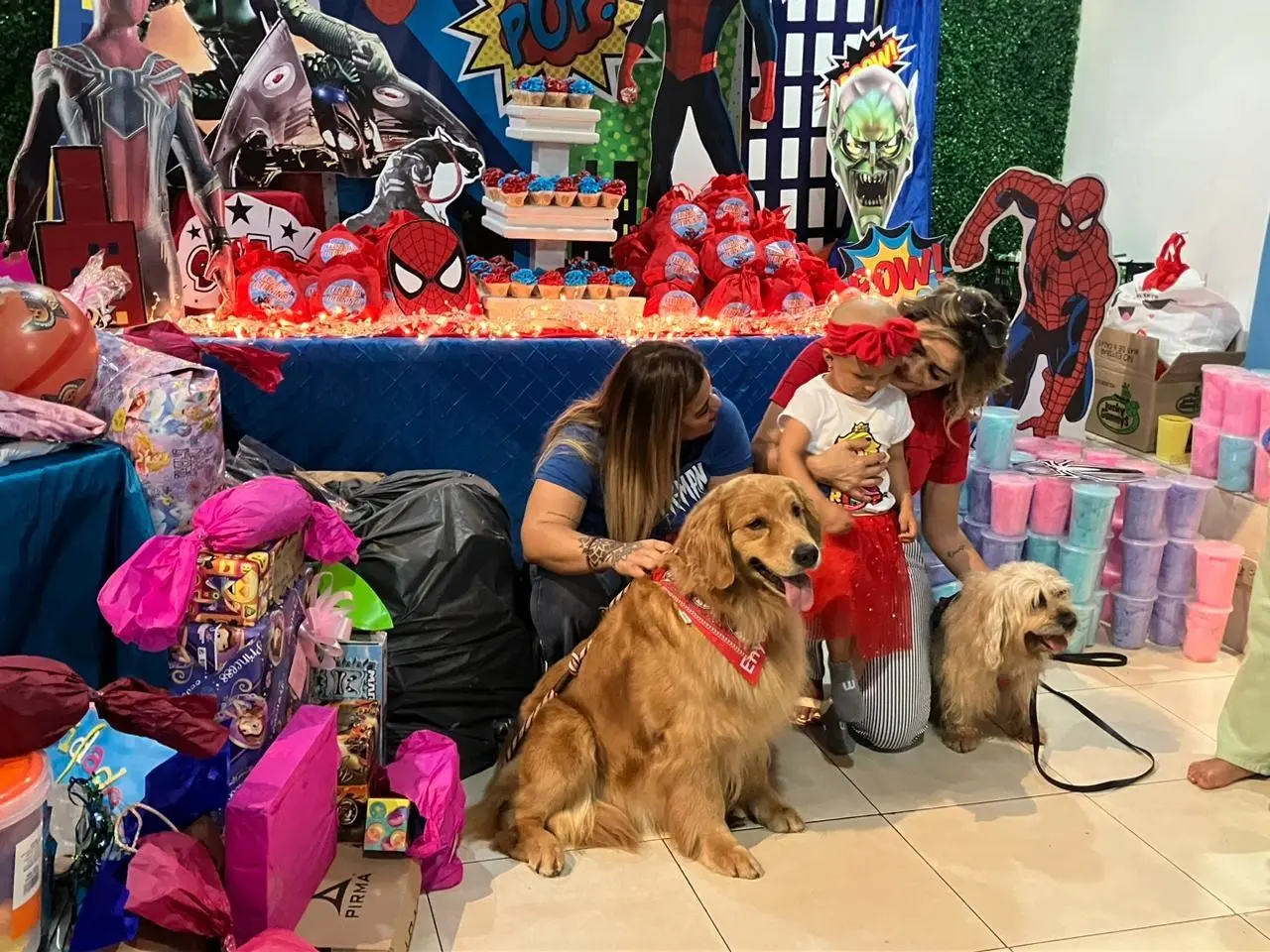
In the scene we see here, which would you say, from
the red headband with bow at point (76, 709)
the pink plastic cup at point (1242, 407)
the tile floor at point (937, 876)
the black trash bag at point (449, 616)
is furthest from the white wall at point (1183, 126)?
the red headband with bow at point (76, 709)

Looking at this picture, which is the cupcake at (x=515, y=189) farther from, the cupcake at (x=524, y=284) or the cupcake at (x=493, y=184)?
A: the cupcake at (x=524, y=284)

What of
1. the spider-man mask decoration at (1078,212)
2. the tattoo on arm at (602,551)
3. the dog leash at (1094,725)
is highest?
the spider-man mask decoration at (1078,212)

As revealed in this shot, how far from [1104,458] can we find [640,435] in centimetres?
209

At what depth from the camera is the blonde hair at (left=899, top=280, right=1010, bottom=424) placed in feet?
8.96

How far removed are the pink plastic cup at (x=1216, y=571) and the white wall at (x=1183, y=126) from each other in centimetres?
191

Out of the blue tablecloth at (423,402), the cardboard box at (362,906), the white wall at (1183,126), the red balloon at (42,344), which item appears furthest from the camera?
the white wall at (1183,126)

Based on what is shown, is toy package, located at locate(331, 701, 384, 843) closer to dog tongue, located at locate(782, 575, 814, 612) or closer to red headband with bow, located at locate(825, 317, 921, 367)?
dog tongue, located at locate(782, 575, 814, 612)

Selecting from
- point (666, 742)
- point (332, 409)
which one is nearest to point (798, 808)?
point (666, 742)

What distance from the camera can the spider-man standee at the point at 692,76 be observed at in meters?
4.68

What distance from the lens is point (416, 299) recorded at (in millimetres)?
3613

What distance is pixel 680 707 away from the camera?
224cm

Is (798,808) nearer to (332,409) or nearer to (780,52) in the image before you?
(332,409)

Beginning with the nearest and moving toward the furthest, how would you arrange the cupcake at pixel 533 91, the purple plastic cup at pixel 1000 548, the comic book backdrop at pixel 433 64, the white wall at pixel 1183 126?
the purple plastic cup at pixel 1000 548 < the cupcake at pixel 533 91 < the comic book backdrop at pixel 433 64 < the white wall at pixel 1183 126

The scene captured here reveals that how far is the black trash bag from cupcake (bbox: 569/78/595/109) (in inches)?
74.8
